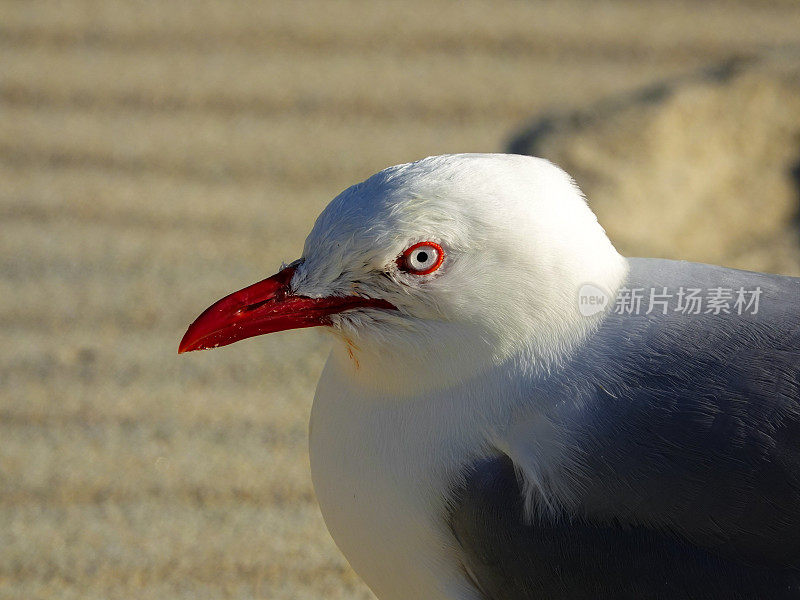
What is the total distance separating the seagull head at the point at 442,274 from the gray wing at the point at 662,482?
11cm

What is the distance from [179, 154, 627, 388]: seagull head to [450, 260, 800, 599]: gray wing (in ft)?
0.37

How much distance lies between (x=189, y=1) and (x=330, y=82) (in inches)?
30.6

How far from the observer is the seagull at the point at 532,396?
1.52 metres

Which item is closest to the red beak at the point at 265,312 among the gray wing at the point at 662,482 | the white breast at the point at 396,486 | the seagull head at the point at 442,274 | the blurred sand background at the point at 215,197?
the seagull head at the point at 442,274

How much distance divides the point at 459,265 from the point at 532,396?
0.24 meters

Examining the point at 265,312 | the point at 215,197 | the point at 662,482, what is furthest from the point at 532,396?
the point at 215,197

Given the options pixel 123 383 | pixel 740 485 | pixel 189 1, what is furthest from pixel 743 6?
pixel 740 485

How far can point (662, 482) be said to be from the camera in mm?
1527

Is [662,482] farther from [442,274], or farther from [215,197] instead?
[215,197]

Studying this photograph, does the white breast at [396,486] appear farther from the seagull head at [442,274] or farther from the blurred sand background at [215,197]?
the blurred sand background at [215,197]

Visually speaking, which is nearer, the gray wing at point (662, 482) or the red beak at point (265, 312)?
the gray wing at point (662, 482)

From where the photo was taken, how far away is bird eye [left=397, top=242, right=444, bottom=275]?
159cm

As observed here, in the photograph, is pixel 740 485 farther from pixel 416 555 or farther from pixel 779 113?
pixel 779 113

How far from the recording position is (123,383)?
299 cm
